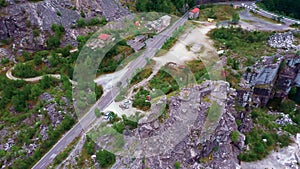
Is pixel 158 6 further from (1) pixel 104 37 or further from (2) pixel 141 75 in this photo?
(2) pixel 141 75

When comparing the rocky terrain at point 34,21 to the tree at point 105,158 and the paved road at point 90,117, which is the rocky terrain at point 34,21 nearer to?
the paved road at point 90,117

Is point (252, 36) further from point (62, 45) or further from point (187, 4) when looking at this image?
point (62, 45)

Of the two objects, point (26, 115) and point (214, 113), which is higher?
point (214, 113)

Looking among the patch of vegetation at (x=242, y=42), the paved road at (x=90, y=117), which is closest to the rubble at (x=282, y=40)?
the patch of vegetation at (x=242, y=42)

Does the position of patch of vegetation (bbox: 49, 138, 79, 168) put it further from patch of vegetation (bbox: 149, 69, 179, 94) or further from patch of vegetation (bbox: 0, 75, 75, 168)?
patch of vegetation (bbox: 149, 69, 179, 94)

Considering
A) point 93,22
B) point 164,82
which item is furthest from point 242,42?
point 93,22

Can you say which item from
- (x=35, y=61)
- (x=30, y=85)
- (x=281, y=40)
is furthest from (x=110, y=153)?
(x=281, y=40)

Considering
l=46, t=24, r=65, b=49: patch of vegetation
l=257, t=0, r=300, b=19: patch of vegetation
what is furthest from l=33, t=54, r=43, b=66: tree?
l=257, t=0, r=300, b=19: patch of vegetation

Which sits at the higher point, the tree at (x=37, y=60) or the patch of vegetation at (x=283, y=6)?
the patch of vegetation at (x=283, y=6)
